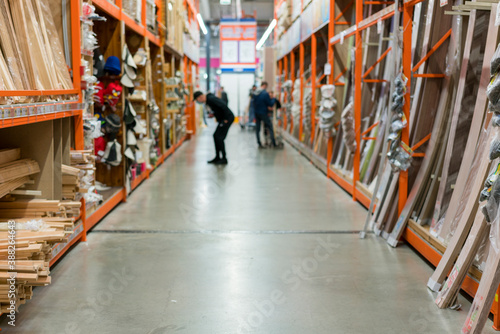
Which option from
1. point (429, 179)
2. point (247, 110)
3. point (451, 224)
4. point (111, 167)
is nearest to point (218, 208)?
point (111, 167)

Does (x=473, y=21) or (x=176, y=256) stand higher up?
(x=473, y=21)

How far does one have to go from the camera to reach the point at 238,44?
28.4 meters

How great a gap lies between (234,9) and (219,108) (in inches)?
809

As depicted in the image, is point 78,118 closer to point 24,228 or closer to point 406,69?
point 24,228

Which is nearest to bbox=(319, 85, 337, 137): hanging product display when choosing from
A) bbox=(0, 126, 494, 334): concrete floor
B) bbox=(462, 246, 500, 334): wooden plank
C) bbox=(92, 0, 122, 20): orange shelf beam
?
bbox=(0, 126, 494, 334): concrete floor

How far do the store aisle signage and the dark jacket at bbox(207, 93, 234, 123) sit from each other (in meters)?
17.3

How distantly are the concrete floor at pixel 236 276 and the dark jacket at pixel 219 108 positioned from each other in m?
4.28

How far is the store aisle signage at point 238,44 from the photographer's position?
2780 centimetres

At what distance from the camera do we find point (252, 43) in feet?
93.1

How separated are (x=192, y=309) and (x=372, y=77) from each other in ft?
17.1

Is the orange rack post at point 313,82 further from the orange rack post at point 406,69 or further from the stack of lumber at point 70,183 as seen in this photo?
the stack of lumber at point 70,183

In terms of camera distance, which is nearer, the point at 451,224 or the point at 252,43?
the point at 451,224

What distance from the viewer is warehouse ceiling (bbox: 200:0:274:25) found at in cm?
2884

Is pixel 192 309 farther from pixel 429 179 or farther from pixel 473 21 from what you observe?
pixel 473 21
